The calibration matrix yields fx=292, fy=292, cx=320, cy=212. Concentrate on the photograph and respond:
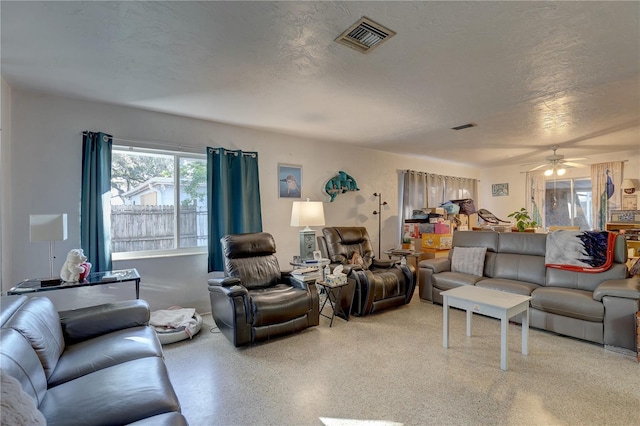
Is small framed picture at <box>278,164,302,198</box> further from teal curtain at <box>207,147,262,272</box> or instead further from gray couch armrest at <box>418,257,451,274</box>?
gray couch armrest at <box>418,257,451,274</box>

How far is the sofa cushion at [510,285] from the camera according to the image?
3129mm

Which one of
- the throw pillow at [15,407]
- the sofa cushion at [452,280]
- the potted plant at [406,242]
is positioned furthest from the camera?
the potted plant at [406,242]

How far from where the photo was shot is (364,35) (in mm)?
1913

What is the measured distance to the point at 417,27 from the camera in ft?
6.03

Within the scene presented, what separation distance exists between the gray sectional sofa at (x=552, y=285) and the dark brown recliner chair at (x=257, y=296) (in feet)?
6.40

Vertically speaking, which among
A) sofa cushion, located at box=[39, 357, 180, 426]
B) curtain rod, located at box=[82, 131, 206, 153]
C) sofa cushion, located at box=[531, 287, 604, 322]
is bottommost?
sofa cushion, located at box=[531, 287, 604, 322]

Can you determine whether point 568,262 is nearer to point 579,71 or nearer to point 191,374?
point 579,71

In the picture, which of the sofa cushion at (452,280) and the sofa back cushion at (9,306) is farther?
the sofa cushion at (452,280)

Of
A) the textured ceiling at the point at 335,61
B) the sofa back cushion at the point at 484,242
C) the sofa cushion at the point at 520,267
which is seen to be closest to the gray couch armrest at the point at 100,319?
the textured ceiling at the point at 335,61

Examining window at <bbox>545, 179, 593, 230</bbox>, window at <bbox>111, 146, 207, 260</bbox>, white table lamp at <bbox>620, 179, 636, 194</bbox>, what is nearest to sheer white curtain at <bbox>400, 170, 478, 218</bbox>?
window at <bbox>545, 179, 593, 230</bbox>

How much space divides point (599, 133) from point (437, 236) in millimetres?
2676

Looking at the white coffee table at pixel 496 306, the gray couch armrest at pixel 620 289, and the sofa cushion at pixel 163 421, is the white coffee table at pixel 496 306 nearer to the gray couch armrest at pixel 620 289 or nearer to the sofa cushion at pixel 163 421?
the gray couch armrest at pixel 620 289

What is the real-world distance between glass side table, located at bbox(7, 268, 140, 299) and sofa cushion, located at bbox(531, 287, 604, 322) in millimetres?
3977

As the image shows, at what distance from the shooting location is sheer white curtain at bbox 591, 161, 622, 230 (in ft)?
17.8
